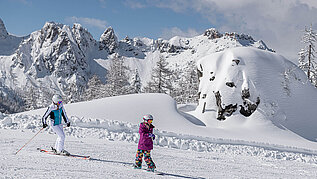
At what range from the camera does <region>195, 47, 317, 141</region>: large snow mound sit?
19688 millimetres

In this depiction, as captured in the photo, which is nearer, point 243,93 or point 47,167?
point 47,167

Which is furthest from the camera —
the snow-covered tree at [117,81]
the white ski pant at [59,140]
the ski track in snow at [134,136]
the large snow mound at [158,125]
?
the snow-covered tree at [117,81]

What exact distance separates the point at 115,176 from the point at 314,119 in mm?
21086

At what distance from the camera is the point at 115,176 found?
16.2 feet

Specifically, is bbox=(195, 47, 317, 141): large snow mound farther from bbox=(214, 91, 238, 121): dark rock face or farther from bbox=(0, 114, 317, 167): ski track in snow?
bbox=(0, 114, 317, 167): ski track in snow

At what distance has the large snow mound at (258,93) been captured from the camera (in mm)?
19688

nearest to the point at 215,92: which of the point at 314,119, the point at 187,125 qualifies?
the point at 187,125

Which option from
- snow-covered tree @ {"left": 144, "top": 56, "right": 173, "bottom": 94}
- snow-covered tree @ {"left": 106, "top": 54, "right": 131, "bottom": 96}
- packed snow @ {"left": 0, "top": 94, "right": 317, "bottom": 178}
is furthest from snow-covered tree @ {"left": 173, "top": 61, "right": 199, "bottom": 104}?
packed snow @ {"left": 0, "top": 94, "right": 317, "bottom": 178}

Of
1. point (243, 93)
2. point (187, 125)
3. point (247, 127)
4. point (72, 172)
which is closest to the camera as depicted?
point (72, 172)

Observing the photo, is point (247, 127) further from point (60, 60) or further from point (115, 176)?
point (60, 60)

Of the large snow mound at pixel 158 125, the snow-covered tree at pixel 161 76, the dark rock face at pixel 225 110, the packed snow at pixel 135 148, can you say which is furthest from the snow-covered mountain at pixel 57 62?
the packed snow at pixel 135 148

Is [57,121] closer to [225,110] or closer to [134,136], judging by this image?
[134,136]

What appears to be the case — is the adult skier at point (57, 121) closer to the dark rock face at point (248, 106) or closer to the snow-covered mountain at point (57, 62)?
the dark rock face at point (248, 106)

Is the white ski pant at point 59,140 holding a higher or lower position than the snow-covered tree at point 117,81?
lower
